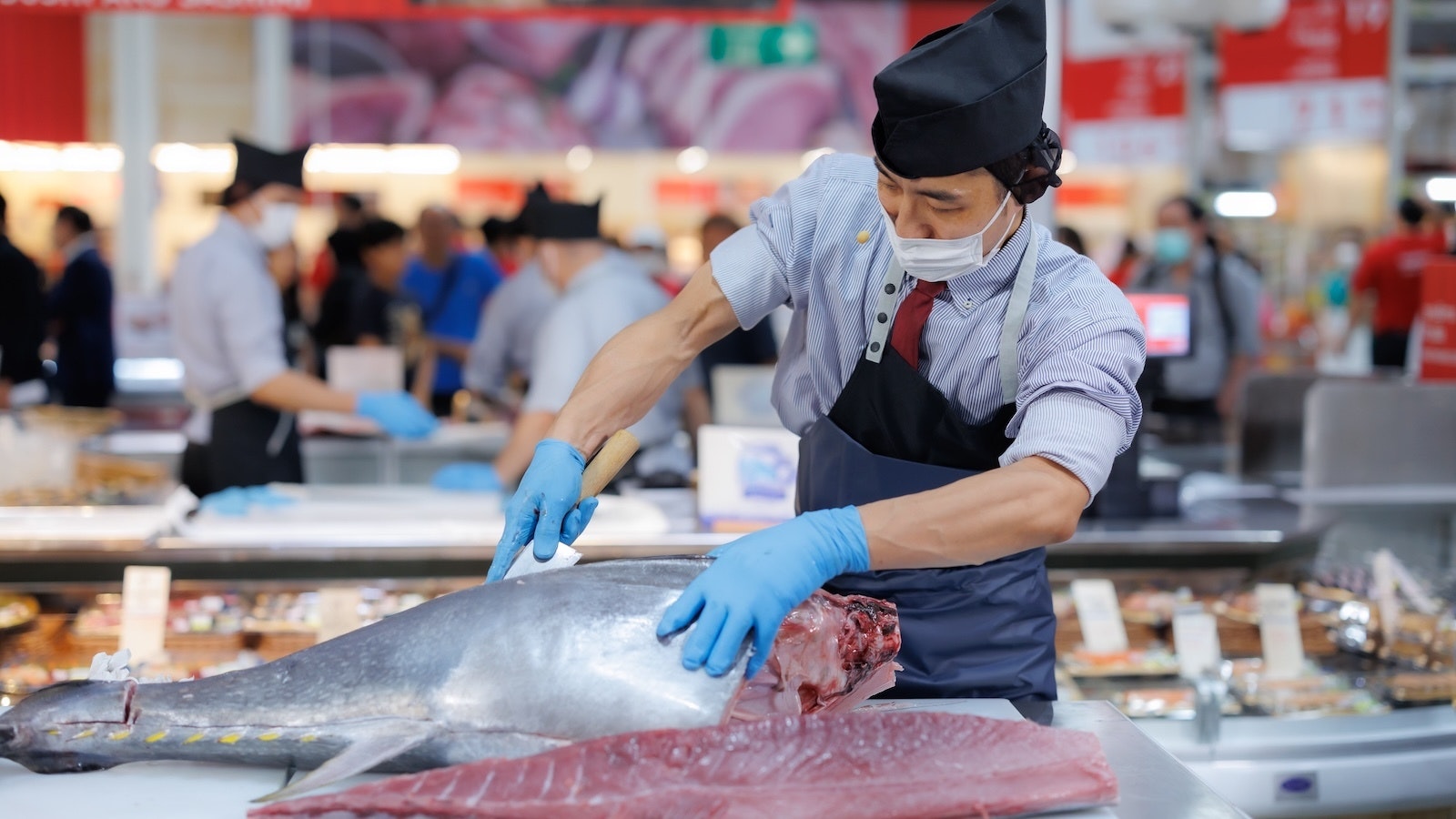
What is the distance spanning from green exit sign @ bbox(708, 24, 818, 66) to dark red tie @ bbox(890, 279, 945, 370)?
33.6 feet

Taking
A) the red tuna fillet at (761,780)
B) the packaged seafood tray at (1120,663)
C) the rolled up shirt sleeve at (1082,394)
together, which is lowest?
the packaged seafood tray at (1120,663)

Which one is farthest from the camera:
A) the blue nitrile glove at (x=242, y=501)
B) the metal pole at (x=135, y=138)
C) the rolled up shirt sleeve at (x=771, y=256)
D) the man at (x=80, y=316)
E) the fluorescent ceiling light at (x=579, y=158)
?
the fluorescent ceiling light at (x=579, y=158)

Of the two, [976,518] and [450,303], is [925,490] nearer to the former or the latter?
[976,518]

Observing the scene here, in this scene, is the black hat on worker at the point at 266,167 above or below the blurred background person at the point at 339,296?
above

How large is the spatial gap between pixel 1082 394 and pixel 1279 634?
1781 mm

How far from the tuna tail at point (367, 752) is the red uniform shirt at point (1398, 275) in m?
8.97

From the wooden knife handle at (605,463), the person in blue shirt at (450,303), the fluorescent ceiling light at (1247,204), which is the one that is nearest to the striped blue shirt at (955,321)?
the wooden knife handle at (605,463)

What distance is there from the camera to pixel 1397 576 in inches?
141

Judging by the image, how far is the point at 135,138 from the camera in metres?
10.7

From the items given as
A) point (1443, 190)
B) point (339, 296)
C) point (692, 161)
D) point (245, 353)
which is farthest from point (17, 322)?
point (1443, 190)

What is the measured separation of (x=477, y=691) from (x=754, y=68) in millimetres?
11454

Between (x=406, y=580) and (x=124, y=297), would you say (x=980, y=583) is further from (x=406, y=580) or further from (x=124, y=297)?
(x=124, y=297)

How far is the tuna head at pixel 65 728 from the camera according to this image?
5.66 feet

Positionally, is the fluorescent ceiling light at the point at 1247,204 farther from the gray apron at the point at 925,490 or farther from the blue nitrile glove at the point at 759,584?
the blue nitrile glove at the point at 759,584
